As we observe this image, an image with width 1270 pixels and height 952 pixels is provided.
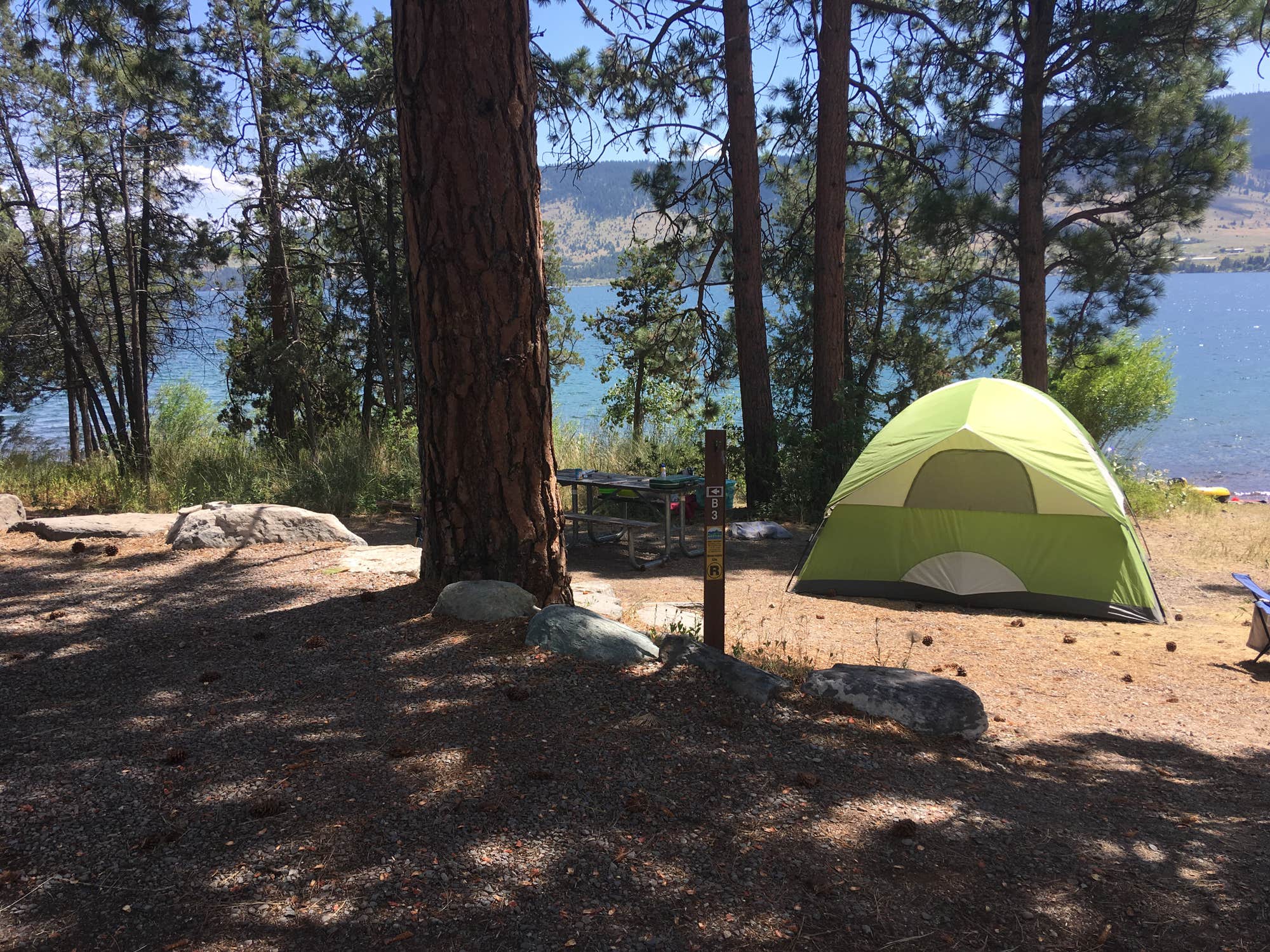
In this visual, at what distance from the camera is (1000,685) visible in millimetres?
4973

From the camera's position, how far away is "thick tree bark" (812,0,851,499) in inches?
432

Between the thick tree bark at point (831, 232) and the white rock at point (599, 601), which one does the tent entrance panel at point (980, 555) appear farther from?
the thick tree bark at point (831, 232)

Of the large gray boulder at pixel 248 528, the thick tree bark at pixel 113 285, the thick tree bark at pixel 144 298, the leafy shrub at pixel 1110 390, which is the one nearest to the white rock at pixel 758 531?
the large gray boulder at pixel 248 528

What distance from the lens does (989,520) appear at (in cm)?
714

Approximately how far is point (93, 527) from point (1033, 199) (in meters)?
12.3

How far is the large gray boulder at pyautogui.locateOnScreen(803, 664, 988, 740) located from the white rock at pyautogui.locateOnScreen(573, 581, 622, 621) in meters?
1.58

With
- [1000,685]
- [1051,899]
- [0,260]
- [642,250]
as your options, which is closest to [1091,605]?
[1000,685]

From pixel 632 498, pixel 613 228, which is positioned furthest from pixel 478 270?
pixel 613 228

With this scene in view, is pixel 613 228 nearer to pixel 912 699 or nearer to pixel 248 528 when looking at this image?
pixel 248 528

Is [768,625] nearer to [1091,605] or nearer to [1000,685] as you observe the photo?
[1000,685]

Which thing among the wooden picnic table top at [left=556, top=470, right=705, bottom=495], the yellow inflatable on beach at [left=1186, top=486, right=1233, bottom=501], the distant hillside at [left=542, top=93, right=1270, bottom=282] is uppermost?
the distant hillside at [left=542, top=93, right=1270, bottom=282]

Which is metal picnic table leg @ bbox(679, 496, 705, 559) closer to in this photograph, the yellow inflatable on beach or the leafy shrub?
the leafy shrub

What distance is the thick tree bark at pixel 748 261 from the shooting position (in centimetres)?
1113

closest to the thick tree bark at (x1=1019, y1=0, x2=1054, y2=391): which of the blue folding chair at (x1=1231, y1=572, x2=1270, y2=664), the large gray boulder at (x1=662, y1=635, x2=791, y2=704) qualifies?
the blue folding chair at (x1=1231, y1=572, x2=1270, y2=664)
